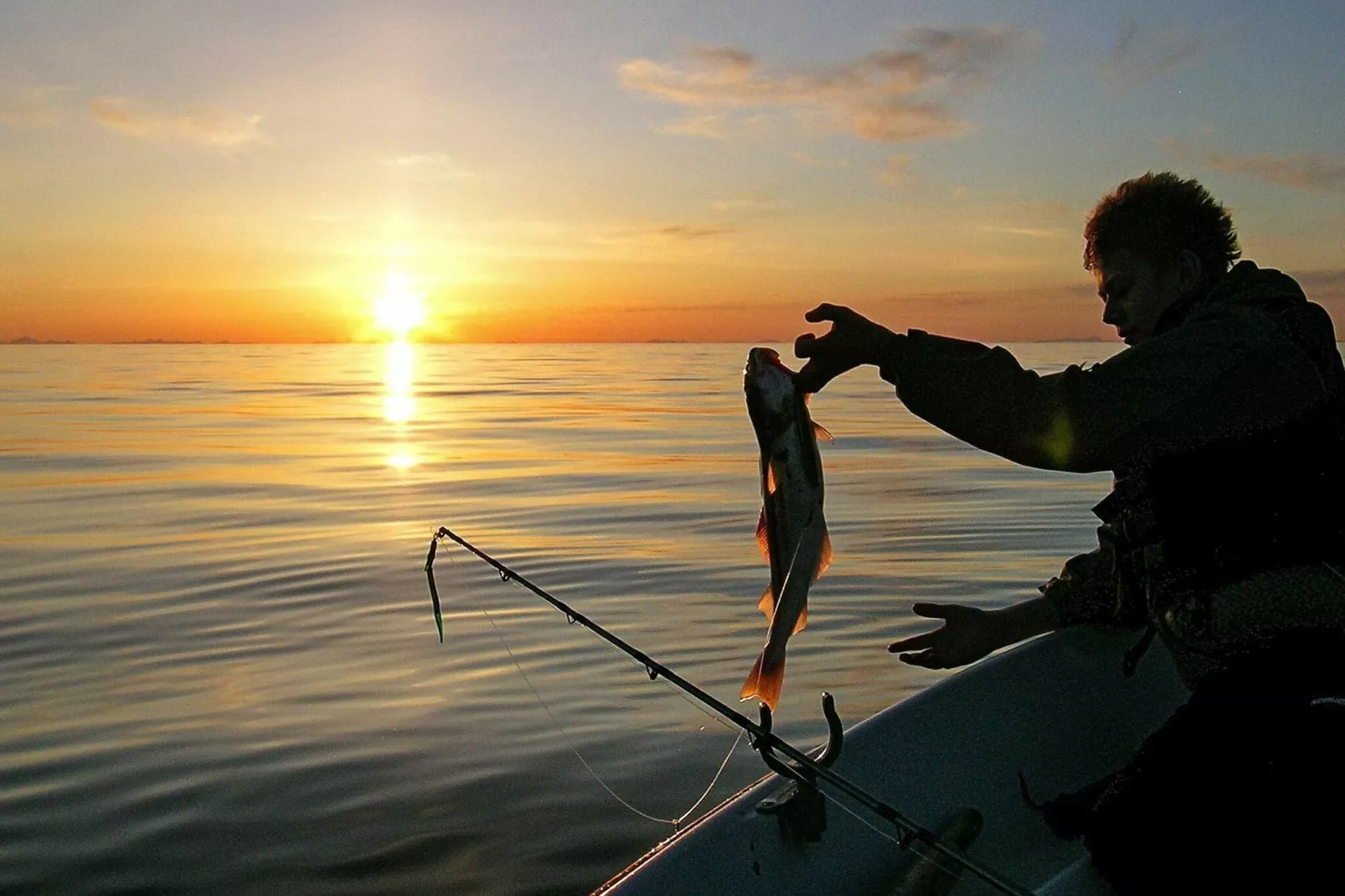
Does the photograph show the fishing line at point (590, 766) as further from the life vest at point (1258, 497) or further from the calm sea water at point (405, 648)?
the life vest at point (1258, 497)

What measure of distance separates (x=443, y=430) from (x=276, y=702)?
30.4 meters

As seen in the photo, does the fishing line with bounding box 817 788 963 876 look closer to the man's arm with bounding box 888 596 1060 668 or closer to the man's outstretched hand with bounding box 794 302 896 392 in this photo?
the man's arm with bounding box 888 596 1060 668

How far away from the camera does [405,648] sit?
10.7 m

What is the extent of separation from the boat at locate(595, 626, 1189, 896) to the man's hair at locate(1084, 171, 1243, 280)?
7.08 feet

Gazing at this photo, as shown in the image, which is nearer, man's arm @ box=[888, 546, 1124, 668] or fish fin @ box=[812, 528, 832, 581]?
fish fin @ box=[812, 528, 832, 581]

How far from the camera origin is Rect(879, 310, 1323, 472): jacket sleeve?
3.23 metres

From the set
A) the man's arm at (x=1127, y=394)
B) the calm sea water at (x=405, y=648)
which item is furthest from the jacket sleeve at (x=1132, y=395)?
the calm sea water at (x=405, y=648)

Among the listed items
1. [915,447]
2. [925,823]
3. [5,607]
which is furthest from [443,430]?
[925,823]

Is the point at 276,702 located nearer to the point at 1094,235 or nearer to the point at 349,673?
the point at 349,673

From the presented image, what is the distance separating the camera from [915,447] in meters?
31.8

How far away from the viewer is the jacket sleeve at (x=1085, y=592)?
218 inches

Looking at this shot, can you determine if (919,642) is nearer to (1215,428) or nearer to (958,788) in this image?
(958,788)

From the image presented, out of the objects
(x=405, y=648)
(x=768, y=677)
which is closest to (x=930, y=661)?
(x=768, y=677)

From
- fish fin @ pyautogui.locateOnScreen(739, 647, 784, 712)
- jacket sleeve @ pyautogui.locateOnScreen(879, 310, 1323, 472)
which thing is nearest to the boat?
fish fin @ pyautogui.locateOnScreen(739, 647, 784, 712)
